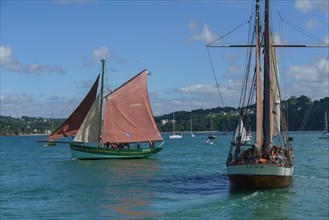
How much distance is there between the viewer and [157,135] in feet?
217

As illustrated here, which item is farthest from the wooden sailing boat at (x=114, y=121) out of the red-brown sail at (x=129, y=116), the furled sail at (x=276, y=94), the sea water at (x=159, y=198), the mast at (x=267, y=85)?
the mast at (x=267, y=85)

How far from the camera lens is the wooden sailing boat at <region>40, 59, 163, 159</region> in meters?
64.9

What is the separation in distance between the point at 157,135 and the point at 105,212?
39.3m

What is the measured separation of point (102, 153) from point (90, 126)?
11.0ft

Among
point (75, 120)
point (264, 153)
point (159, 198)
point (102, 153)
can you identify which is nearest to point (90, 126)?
→ point (75, 120)

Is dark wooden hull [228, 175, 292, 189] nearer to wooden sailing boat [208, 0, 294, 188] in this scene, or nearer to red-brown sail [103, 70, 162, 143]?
wooden sailing boat [208, 0, 294, 188]

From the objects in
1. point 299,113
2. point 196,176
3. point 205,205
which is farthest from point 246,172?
point 299,113

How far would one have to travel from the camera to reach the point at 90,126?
65188mm

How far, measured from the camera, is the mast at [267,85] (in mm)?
32281

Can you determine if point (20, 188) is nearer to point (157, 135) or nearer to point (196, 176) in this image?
point (196, 176)

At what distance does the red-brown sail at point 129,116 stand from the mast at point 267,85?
33364 millimetres

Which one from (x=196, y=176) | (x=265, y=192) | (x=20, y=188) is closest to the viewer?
(x=265, y=192)

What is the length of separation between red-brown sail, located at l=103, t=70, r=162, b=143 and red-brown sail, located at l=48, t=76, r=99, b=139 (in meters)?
2.47

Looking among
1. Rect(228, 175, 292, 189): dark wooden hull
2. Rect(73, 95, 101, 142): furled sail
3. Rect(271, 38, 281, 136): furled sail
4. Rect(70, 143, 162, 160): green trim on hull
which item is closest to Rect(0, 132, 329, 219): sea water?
Rect(228, 175, 292, 189): dark wooden hull
